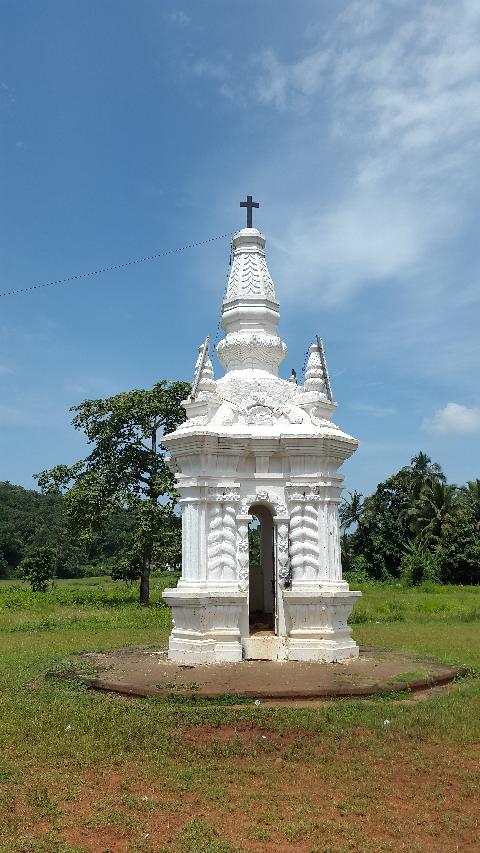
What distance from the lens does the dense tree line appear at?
40.5 metres

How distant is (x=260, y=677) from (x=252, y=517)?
305 cm

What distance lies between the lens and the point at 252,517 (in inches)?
500

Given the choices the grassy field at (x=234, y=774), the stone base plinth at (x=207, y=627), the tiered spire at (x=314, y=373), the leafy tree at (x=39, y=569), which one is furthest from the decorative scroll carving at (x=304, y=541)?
the leafy tree at (x=39, y=569)

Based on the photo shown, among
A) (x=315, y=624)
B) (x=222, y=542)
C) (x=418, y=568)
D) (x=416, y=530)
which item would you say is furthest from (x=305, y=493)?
(x=416, y=530)

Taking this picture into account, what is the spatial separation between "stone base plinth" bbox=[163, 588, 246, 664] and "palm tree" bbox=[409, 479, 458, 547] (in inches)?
1382

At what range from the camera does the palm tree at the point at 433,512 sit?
4525 cm

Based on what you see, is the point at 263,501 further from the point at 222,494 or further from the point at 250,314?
the point at 250,314

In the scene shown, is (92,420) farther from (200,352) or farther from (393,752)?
(393,752)

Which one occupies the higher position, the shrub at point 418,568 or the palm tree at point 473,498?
the palm tree at point 473,498

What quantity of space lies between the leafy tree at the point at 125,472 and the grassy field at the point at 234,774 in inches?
710

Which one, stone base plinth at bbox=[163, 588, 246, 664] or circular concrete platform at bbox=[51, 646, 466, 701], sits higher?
stone base plinth at bbox=[163, 588, 246, 664]

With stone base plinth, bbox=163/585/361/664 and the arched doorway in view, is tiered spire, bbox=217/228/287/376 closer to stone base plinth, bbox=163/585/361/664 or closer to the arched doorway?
the arched doorway

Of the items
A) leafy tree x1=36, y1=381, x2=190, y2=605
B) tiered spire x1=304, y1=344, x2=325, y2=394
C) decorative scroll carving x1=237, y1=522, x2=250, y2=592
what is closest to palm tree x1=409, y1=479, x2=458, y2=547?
leafy tree x1=36, y1=381, x2=190, y2=605

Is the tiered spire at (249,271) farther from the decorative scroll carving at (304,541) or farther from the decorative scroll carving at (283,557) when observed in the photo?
the decorative scroll carving at (283,557)
